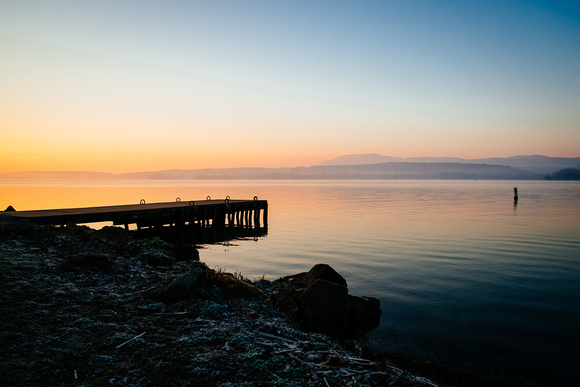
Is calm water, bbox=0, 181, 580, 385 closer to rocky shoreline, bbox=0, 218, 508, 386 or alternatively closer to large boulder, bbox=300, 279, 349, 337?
large boulder, bbox=300, 279, 349, 337

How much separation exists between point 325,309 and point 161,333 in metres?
4.10

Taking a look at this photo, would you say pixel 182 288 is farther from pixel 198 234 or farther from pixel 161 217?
pixel 198 234

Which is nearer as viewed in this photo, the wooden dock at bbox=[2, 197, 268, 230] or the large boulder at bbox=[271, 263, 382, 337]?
the large boulder at bbox=[271, 263, 382, 337]

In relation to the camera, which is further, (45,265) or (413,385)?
(45,265)

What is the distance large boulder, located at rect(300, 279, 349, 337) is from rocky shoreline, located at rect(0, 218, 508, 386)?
0.03 metres

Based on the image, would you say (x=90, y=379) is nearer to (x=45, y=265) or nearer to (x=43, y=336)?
(x=43, y=336)

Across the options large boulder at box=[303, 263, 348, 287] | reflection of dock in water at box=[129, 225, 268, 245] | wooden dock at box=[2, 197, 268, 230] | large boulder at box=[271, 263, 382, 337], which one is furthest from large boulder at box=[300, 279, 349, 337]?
reflection of dock in water at box=[129, 225, 268, 245]

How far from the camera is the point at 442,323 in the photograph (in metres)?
11.2

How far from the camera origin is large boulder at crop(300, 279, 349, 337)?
29.6ft

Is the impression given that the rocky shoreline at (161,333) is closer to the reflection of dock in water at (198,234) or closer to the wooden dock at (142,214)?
the wooden dock at (142,214)

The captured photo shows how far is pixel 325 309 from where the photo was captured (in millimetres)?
9320

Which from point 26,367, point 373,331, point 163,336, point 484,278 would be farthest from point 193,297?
point 484,278

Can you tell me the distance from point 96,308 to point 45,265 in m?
3.47

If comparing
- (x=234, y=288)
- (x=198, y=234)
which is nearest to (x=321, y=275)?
(x=234, y=288)
